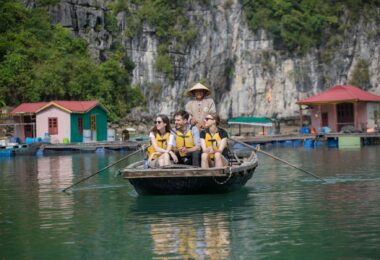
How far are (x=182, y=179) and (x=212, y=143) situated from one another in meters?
0.96

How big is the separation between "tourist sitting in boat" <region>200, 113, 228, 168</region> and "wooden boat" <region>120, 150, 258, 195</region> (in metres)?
0.33

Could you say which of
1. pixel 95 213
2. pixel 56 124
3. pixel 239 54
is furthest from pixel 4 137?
pixel 95 213

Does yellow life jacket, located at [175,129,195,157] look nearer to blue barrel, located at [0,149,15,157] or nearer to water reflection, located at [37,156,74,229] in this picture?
water reflection, located at [37,156,74,229]

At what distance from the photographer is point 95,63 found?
55312 millimetres

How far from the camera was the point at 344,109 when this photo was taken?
158 feet

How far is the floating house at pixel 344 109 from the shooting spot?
151ft

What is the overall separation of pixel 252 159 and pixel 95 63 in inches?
1612

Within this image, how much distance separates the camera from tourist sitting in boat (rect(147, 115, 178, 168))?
44.4 ft

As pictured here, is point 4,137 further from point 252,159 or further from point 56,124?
point 252,159

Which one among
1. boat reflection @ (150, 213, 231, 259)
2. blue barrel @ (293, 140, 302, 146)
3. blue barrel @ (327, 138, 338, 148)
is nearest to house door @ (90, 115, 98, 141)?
blue barrel @ (293, 140, 302, 146)

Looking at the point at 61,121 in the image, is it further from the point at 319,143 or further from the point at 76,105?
the point at 319,143

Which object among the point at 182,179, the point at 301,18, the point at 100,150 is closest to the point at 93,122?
the point at 100,150

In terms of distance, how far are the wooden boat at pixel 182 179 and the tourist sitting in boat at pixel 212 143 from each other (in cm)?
33

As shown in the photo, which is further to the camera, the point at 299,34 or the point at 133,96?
the point at 299,34
